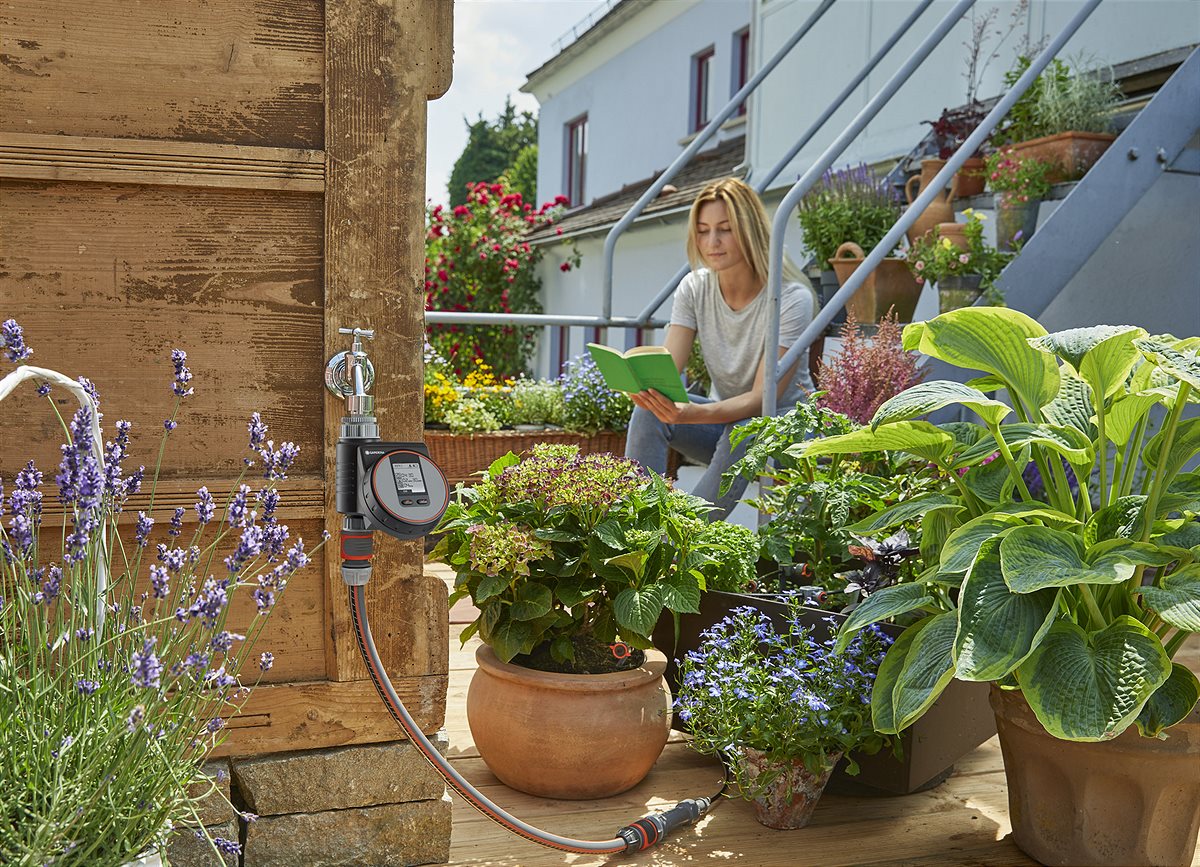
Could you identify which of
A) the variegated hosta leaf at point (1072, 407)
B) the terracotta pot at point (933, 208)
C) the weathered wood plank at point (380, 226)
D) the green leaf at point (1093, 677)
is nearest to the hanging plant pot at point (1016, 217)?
the terracotta pot at point (933, 208)

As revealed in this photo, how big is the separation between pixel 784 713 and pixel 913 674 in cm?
26

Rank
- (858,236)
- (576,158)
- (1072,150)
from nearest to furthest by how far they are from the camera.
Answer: (1072,150), (858,236), (576,158)

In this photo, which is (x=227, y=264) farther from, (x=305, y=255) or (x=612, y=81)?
(x=612, y=81)

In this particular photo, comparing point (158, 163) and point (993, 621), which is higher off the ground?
point (158, 163)

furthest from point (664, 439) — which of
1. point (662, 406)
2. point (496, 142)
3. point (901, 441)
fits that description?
point (496, 142)

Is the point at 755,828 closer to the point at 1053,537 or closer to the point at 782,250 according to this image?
the point at 1053,537

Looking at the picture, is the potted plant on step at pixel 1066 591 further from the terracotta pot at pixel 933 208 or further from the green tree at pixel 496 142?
the green tree at pixel 496 142

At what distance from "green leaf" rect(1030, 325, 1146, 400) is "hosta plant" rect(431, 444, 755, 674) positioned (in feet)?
2.33

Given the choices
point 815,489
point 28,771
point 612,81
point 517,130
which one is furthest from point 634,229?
point 517,130

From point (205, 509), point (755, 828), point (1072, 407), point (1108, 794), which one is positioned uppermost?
point (1072, 407)

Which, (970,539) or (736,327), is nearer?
(970,539)

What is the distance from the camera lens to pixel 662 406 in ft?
10.6

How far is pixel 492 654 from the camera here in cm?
210

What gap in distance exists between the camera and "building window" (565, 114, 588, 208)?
1347 cm
